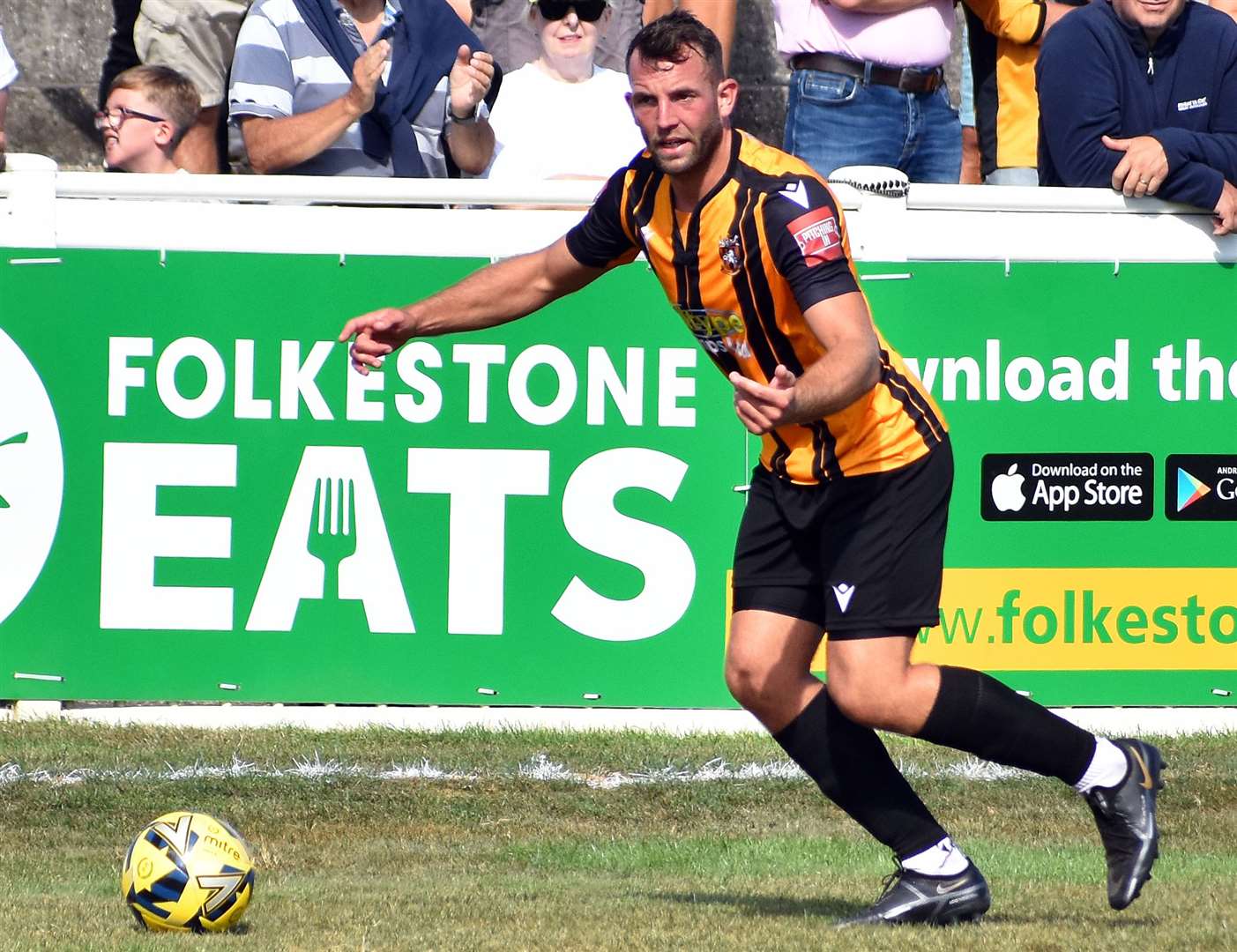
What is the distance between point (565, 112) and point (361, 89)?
Answer: 1.14 m

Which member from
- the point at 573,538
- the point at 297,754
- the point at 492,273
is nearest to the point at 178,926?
the point at 492,273

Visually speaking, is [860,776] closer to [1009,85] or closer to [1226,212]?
[1226,212]

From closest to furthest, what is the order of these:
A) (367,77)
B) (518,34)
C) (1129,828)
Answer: (1129,828)
(367,77)
(518,34)

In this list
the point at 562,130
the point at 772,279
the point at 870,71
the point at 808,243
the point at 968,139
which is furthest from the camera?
the point at 968,139

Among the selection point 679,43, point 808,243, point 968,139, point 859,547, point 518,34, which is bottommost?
point 859,547

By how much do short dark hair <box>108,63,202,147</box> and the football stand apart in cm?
416

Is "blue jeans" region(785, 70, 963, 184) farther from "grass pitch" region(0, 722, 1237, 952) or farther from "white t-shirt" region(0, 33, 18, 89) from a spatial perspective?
"white t-shirt" region(0, 33, 18, 89)

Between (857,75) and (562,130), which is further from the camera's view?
(562,130)

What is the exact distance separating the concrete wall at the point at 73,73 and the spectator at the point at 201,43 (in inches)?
111

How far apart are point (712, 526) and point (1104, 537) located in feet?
5.07

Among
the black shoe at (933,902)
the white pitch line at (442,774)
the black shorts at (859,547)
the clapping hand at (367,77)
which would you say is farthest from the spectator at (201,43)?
the black shoe at (933,902)

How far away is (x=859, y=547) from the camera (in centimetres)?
514

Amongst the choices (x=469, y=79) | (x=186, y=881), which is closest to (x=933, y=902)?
(x=186, y=881)

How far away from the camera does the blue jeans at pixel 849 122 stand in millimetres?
8586
